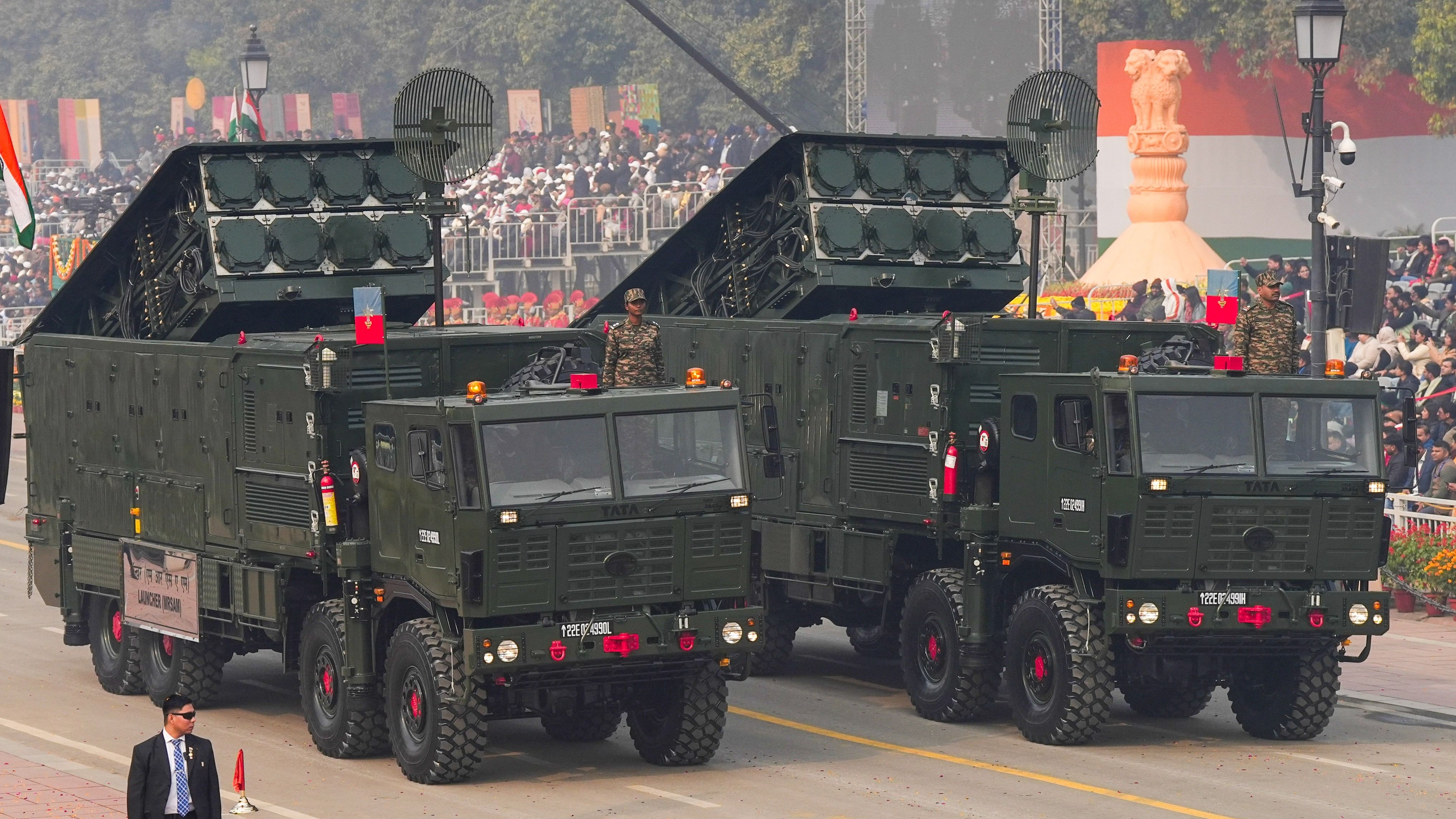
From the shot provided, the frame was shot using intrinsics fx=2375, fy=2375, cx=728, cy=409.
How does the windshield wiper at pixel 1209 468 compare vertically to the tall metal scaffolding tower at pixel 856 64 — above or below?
below

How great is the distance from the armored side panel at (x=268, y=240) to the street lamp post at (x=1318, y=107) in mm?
9585

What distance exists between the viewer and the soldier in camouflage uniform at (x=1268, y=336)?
19.1 metres

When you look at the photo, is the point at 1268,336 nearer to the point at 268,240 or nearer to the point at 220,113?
the point at 268,240

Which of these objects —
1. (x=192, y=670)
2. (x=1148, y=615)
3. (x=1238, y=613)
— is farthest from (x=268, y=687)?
(x=1238, y=613)

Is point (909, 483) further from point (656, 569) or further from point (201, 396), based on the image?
point (201, 396)

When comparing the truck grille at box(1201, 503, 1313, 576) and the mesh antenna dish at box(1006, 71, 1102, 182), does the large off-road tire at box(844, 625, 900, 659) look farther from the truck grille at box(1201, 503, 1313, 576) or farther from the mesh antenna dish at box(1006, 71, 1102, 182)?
the truck grille at box(1201, 503, 1313, 576)

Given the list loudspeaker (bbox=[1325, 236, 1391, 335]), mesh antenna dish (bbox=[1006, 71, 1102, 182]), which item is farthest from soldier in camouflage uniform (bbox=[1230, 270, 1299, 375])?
loudspeaker (bbox=[1325, 236, 1391, 335])

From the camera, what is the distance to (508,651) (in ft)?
53.7

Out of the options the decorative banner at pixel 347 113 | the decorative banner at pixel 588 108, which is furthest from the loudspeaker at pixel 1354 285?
the decorative banner at pixel 347 113

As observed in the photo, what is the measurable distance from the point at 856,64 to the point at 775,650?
128ft

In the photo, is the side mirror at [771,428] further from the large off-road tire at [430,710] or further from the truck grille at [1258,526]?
the truck grille at [1258,526]

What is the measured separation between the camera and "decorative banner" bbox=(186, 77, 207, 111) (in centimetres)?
11469

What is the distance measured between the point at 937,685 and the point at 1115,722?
154 cm

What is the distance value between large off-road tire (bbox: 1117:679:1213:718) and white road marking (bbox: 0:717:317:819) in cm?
733
